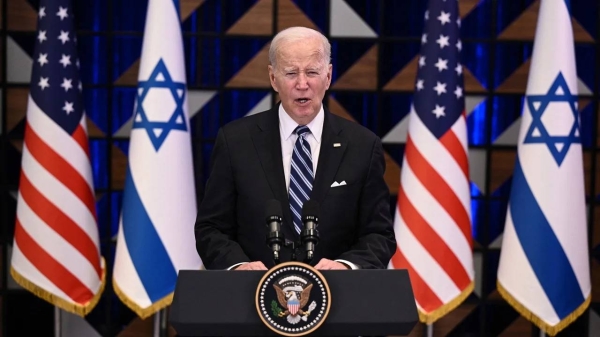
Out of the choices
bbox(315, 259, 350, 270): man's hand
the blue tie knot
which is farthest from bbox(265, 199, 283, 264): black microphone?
the blue tie knot

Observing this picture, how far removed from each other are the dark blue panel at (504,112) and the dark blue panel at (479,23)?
46 cm

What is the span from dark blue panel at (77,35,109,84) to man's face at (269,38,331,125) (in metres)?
3.54

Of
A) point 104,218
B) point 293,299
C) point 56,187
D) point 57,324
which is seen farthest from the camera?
point 104,218

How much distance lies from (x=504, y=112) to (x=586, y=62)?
0.65 metres

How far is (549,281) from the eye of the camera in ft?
16.1

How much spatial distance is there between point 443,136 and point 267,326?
3.23 m

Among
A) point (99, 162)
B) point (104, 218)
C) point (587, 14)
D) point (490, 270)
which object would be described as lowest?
point (490, 270)

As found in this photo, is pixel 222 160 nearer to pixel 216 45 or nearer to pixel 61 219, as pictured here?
pixel 61 219

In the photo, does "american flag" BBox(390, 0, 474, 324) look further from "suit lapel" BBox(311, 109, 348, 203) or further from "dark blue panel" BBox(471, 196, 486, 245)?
"suit lapel" BBox(311, 109, 348, 203)

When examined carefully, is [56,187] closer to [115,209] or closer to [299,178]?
[115,209]

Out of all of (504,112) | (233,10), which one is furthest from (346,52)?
(504,112)

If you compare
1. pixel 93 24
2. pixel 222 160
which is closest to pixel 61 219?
pixel 93 24

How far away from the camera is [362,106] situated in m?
5.78

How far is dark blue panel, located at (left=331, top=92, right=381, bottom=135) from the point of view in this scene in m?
5.77
